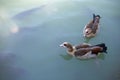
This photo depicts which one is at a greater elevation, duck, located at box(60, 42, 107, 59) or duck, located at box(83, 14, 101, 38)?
duck, located at box(83, 14, 101, 38)

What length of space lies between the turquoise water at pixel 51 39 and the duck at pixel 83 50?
0.10ft

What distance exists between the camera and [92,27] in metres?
1.64

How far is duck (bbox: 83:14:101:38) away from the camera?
1633mm

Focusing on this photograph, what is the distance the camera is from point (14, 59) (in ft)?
5.12

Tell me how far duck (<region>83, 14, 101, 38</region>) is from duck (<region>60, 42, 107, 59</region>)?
0.08 meters

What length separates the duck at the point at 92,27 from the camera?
163 centimetres

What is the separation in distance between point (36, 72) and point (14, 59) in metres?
0.16

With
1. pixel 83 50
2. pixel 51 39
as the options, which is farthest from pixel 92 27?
pixel 51 39

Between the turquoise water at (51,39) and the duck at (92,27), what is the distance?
28 millimetres

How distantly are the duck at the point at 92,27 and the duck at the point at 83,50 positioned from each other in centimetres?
8

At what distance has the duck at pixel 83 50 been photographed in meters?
1.59

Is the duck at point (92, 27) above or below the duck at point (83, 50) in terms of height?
above

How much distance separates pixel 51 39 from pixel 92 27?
29 centimetres

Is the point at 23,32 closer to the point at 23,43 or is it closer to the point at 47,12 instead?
the point at 23,43
